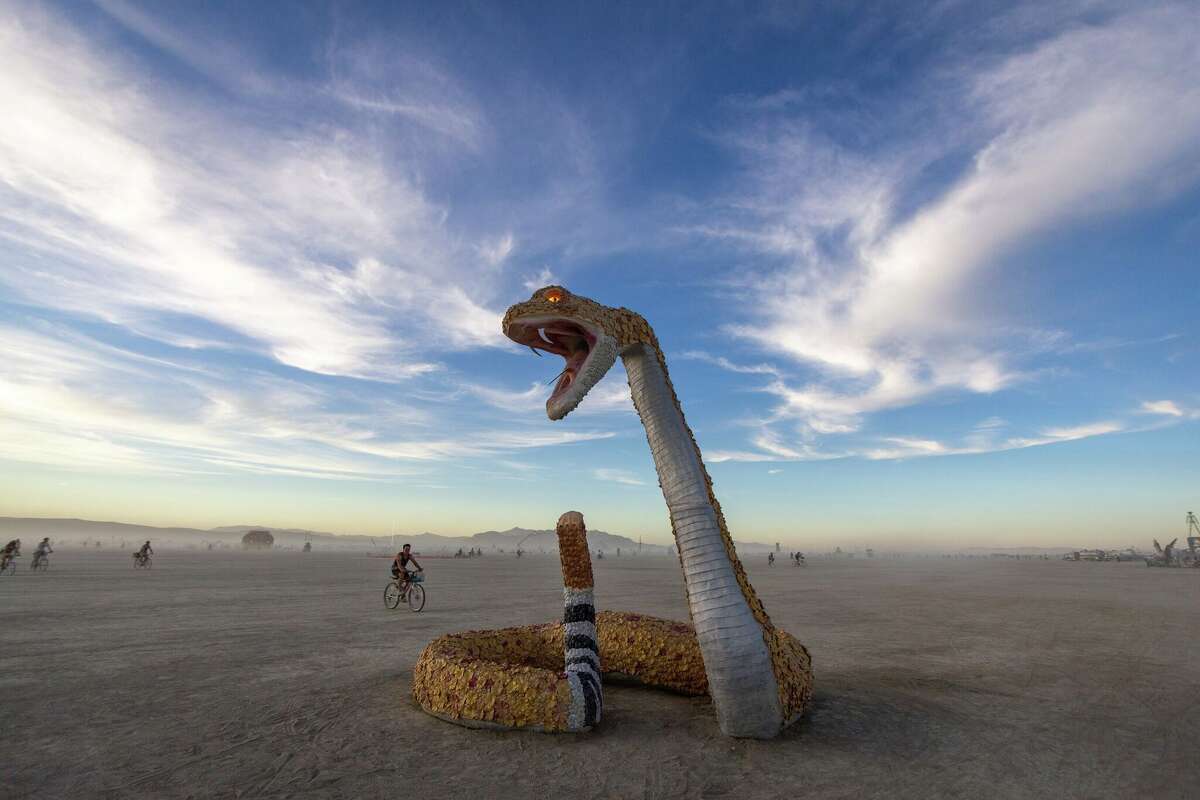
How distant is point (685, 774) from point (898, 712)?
298 cm

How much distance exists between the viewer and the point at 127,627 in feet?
34.6

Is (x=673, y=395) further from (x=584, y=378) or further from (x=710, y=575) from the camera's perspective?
(x=710, y=575)

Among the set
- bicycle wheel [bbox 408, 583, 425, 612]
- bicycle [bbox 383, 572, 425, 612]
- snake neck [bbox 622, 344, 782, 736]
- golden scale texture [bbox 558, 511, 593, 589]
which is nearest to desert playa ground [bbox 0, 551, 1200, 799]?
snake neck [bbox 622, 344, 782, 736]

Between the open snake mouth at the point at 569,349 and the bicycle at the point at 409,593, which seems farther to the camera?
the bicycle at the point at 409,593

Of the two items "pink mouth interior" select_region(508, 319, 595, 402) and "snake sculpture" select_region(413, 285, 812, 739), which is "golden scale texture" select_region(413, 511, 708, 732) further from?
"pink mouth interior" select_region(508, 319, 595, 402)

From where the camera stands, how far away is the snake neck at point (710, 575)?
465 cm

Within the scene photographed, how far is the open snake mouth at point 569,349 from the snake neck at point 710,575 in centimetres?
57

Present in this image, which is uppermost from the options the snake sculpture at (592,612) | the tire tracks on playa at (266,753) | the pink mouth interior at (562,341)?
the pink mouth interior at (562,341)

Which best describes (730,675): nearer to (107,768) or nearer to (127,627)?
(107,768)

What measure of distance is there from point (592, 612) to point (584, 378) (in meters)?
2.38

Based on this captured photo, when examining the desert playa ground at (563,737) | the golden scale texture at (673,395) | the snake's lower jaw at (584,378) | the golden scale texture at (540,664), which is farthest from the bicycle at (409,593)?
the snake's lower jaw at (584,378)

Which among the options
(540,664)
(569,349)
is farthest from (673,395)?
(540,664)

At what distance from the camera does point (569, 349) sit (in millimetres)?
4984

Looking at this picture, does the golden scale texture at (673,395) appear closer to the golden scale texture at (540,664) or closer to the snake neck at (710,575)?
the snake neck at (710,575)
